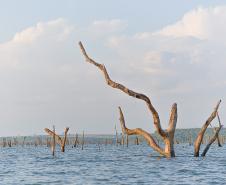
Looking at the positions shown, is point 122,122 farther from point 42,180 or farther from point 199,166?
point 42,180

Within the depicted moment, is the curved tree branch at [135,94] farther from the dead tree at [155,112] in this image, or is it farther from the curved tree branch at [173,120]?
the curved tree branch at [173,120]

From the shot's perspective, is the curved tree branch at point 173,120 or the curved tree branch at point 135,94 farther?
the curved tree branch at point 173,120

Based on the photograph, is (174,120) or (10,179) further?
(174,120)

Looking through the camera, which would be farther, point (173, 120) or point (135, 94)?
point (173, 120)

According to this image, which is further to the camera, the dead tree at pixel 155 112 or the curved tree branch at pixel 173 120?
the curved tree branch at pixel 173 120

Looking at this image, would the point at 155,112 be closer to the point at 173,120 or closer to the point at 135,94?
the point at 173,120

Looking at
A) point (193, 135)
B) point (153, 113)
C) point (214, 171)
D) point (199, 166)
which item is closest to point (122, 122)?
point (153, 113)

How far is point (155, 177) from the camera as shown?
26266 mm

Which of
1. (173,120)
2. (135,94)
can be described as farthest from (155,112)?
(135,94)

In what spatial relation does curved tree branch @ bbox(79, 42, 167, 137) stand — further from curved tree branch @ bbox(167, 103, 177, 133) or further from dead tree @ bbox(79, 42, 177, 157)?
curved tree branch @ bbox(167, 103, 177, 133)

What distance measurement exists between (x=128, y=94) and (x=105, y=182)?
11.7 m

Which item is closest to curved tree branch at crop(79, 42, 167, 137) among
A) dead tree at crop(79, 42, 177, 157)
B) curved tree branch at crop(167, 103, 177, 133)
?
dead tree at crop(79, 42, 177, 157)

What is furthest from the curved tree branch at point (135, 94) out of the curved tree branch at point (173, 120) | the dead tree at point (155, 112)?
the curved tree branch at point (173, 120)

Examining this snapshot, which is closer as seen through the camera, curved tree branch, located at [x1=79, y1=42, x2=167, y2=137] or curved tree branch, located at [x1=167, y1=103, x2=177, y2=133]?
curved tree branch, located at [x1=79, y1=42, x2=167, y2=137]
